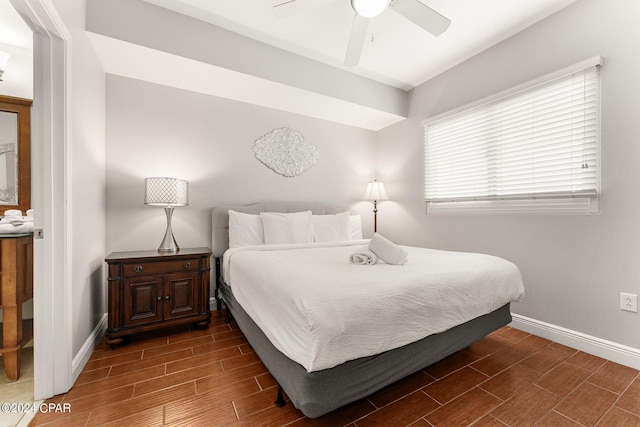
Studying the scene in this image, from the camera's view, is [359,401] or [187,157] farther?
[187,157]

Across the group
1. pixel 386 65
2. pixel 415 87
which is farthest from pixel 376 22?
pixel 415 87

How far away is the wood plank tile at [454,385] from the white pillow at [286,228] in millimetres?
1744

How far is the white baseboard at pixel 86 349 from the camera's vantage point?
5.41 feet

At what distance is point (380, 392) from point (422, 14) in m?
2.45

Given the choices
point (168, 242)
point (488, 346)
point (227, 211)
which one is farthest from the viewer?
point (227, 211)

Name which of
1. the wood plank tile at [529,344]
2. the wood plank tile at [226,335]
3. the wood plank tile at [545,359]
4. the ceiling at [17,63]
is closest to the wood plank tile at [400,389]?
the wood plank tile at [545,359]

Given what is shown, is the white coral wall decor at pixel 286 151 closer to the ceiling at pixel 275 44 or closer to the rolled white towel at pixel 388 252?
the ceiling at pixel 275 44

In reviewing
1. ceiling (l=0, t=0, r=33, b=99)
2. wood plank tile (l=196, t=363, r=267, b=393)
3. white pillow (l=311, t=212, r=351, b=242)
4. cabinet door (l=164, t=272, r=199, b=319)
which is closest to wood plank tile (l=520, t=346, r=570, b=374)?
wood plank tile (l=196, t=363, r=267, b=393)

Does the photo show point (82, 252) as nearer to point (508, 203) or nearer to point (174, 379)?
point (174, 379)

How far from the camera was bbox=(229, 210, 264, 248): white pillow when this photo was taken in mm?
2744

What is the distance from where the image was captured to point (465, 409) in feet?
4.63

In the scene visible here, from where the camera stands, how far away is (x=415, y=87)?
140 inches

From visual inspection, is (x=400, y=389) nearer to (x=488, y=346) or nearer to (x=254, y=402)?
(x=254, y=402)

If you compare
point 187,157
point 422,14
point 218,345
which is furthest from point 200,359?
point 422,14
